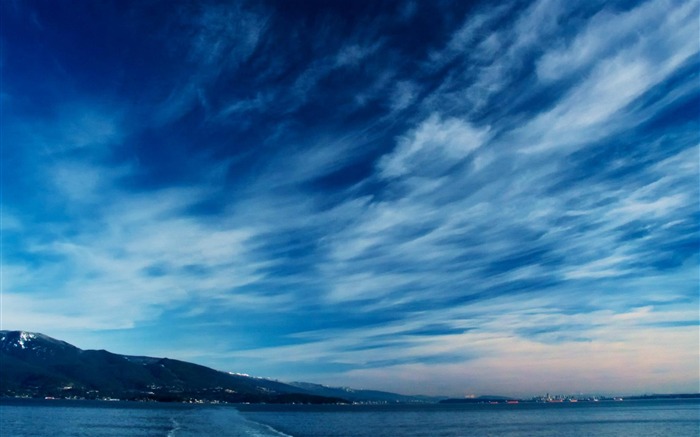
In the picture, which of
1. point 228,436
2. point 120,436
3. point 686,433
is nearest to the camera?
A: point 120,436

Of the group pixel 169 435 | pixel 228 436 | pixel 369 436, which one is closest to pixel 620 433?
pixel 369 436

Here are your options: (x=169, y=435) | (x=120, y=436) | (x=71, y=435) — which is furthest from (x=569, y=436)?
(x=71, y=435)

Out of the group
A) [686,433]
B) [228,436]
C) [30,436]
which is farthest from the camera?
[686,433]

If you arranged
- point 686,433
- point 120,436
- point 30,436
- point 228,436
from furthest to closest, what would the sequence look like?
1. point 686,433
2. point 228,436
3. point 120,436
4. point 30,436

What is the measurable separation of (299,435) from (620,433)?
65835 millimetres

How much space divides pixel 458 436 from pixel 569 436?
73.9 feet

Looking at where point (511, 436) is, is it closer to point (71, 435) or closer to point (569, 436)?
point (569, 436)

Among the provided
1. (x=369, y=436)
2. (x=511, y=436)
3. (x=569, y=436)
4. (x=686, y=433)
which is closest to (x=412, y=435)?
(x=369, y=436)

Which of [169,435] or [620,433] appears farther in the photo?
[620,433]

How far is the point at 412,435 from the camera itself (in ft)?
321

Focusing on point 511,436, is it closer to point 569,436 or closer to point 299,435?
point 569,436

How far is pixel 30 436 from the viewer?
75.3 metres

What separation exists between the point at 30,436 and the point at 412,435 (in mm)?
67346

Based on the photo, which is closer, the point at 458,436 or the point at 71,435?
the point at 71,435
